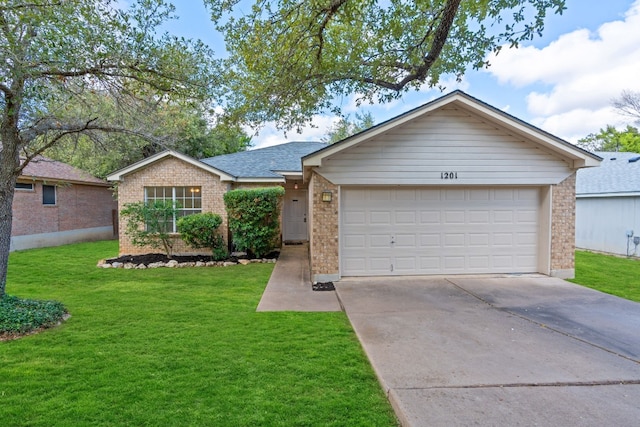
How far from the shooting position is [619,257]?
39.2 ft

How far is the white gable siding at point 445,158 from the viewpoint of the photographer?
777cm

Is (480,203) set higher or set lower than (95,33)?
lower

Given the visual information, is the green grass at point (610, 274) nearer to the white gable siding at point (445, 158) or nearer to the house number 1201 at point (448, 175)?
the white gable siding at point (445, 158)

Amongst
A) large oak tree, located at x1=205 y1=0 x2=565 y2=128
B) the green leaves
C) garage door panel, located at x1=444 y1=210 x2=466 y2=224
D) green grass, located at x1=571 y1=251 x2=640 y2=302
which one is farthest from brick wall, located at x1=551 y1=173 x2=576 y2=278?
the green leaves

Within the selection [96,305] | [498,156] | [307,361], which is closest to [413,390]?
[307,361]

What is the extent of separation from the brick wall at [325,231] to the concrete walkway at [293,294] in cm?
59

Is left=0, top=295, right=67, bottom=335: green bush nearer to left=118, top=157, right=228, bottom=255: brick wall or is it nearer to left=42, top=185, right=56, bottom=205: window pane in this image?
left=118, top=157, right=228, bottom=255: brick wall

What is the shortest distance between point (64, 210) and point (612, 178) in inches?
967

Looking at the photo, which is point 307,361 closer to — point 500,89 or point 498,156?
point 498,156

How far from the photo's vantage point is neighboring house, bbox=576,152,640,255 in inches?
475

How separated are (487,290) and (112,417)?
22.2ft

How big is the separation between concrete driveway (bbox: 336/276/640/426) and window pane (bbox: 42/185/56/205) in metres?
15.2

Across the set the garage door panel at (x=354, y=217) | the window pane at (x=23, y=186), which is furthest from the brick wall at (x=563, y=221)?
the window pane at (x=23, y=186)

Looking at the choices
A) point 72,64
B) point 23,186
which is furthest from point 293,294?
point 23,186
